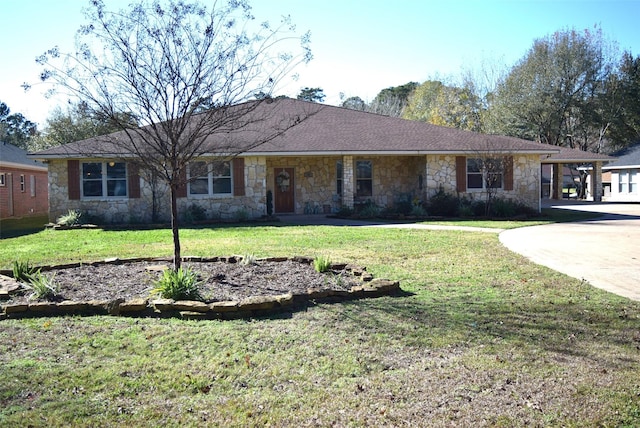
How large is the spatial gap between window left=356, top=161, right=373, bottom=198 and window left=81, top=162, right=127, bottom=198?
8767 mm

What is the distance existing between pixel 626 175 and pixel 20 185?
32135 mm

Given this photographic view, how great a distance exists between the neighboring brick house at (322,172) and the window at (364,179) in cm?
4

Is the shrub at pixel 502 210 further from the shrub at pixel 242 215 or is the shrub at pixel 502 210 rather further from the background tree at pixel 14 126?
the background tree at pixel 14 126

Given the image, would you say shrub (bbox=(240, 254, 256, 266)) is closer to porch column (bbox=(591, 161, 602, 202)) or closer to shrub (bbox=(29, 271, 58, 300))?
shrub (bbox=(29, 271, 58, 300))

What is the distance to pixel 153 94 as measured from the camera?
24.7 feet

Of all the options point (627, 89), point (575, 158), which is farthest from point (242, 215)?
point (627, 89)

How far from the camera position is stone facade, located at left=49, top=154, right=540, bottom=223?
19.5m

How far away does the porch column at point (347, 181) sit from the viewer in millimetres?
21125

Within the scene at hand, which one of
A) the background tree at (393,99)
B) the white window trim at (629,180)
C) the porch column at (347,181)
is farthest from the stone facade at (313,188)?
the background tree at (393,99)

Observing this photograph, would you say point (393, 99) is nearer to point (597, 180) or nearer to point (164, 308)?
point (597, 180)

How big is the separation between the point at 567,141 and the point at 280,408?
4095 cm

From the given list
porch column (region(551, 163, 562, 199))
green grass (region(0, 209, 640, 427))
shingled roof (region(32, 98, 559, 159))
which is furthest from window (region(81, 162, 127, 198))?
porch column (region(551, 163, 562, 199))

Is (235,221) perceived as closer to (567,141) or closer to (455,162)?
(455,162)

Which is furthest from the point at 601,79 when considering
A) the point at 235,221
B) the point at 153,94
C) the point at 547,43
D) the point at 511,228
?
the point at 153,94
